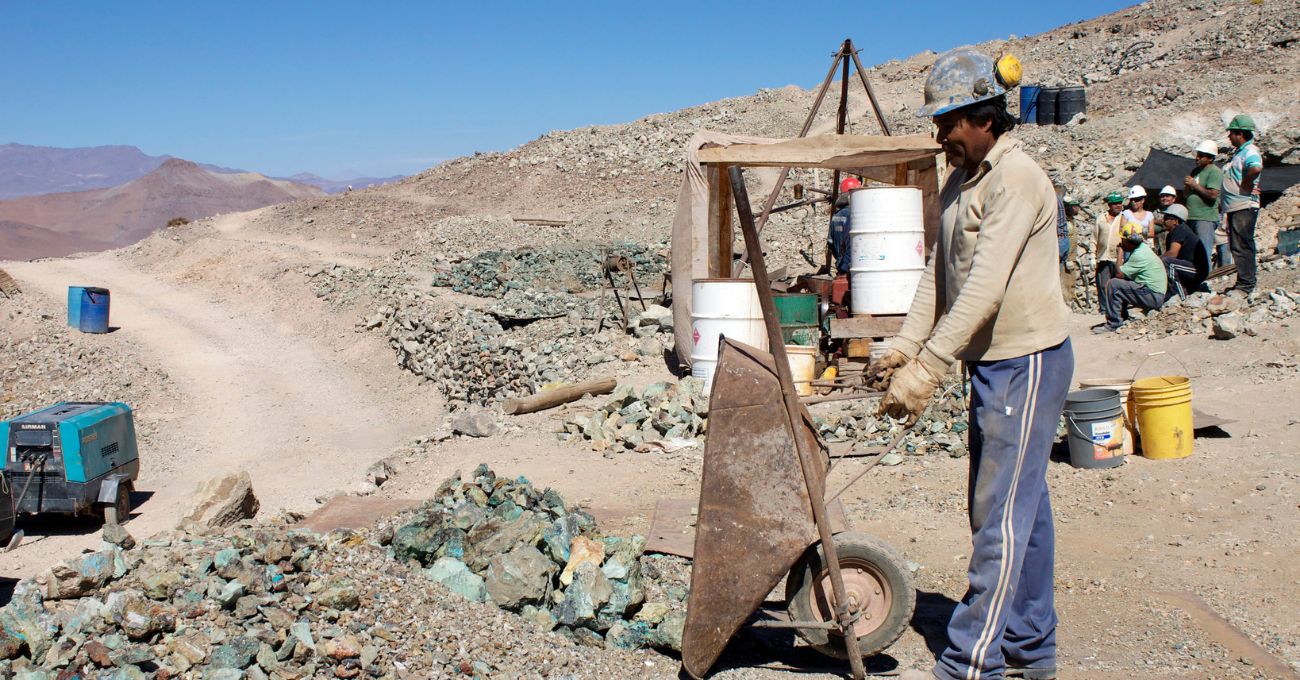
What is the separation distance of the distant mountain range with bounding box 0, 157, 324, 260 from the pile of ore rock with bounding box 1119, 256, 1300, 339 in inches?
1518

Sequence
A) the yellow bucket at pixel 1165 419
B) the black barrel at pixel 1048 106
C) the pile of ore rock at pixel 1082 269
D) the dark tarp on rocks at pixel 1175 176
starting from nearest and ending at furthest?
the yellow bucket at pixel 1165 419 < the pile of ore rock at pixel 1082 269 < the dark tarp on rocks at pixel 1175 176 < the black barrel at pixel 1048 106

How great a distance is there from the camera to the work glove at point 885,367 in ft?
10.3

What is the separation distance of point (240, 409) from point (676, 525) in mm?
8749

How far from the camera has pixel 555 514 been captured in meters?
4.54

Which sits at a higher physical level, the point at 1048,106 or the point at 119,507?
the point at 1048,106

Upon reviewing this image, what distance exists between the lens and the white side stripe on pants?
297 cm

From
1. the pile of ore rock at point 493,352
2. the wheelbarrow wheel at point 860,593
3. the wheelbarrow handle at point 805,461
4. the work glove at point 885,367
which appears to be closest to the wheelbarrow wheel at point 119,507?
the pile of ore rock at point 493,352

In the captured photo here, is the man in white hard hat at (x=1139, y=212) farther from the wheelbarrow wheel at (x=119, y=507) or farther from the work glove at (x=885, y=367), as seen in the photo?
the wheelbarrow wheel at (x=119, y=507)

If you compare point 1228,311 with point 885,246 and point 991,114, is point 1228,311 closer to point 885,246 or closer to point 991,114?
point 885,246

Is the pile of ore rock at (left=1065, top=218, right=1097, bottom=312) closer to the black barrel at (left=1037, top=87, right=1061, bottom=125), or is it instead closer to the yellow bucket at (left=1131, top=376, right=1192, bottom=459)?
the yellow bucket at (left=1131, top=376, right=1192, bottom=459)

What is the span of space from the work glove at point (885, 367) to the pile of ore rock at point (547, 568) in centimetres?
115

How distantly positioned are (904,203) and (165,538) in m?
5.82

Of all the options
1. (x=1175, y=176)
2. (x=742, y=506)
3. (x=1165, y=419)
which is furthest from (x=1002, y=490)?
(x=1175, y=176)

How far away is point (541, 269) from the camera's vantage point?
51.4ft
